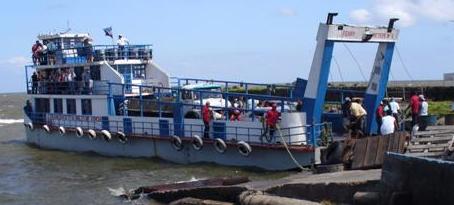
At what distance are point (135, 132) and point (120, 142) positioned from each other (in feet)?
2.74

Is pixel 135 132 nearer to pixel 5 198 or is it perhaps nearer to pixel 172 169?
pixel 172 169

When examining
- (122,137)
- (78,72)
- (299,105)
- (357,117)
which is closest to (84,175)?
(122,137)

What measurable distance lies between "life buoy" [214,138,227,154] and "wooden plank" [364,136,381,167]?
756cm

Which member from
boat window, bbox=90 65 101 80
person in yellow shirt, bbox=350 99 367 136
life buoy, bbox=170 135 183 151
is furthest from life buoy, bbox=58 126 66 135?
person in yellow shirt, bbox=350 99 367 136

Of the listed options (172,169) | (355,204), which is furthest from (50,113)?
(355,204)

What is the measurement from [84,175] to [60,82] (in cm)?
849

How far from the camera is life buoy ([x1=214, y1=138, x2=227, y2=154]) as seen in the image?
21.4m

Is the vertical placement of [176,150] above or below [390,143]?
below

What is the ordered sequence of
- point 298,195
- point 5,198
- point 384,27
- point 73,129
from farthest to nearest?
point 73,129
point 384,27
point 5,198
point 298,195

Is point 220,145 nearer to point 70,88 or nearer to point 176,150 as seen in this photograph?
point 176,150

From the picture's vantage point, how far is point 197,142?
2225 cm

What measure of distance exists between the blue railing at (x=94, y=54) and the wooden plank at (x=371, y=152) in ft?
54.1

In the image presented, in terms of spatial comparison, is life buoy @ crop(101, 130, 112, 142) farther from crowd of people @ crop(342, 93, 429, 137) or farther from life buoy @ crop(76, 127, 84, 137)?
crowd of people @ crop(342, 93, 429, 137)

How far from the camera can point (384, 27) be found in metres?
19.9
